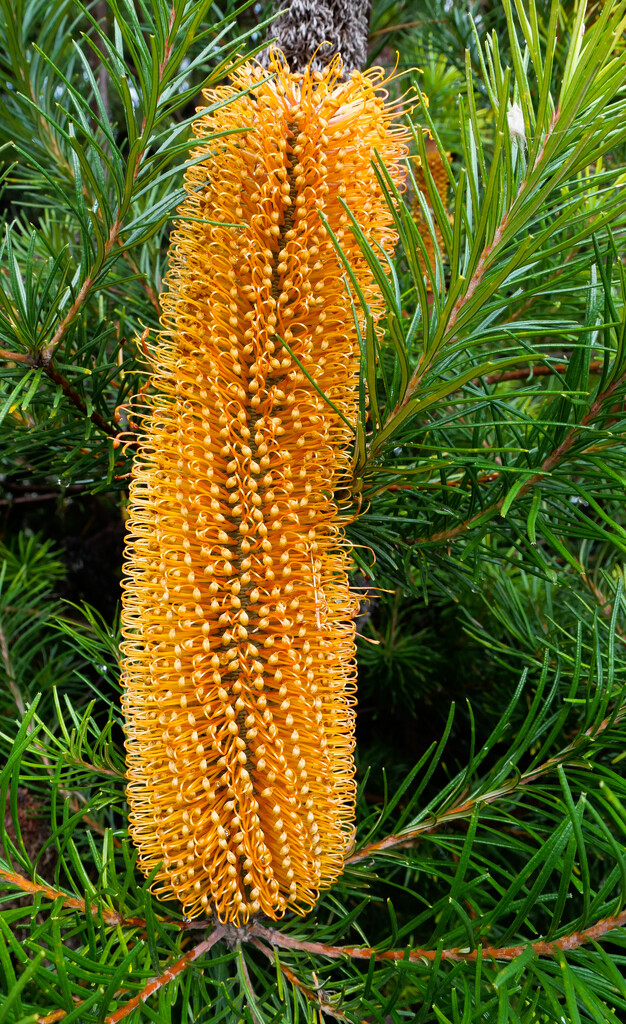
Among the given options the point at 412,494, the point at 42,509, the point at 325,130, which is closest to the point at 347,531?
the point at 412,494

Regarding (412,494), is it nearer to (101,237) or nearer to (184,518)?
(184,518)

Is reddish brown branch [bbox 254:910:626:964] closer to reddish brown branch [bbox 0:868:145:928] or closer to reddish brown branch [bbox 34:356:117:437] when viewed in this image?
reddish brown branch [bbox 0:868:145:928]

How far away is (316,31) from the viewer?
0.53 meters

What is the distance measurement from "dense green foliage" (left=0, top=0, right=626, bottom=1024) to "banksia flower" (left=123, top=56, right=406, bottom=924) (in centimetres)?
3

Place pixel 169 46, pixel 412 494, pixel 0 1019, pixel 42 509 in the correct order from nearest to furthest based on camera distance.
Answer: pixel 0 1019 < pixel 169 46 < pixel 412 494 < pixel 42 509

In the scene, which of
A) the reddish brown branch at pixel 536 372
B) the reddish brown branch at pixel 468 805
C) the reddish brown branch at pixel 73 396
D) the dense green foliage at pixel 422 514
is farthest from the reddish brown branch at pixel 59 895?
the reddish brown branch at pixel 536 372

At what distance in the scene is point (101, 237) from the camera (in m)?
0.43

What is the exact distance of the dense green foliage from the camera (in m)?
0.35

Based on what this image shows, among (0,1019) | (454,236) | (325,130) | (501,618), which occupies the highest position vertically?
(325,130)

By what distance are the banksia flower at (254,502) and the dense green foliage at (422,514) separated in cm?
3

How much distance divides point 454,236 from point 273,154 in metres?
0.14

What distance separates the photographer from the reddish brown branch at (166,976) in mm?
373

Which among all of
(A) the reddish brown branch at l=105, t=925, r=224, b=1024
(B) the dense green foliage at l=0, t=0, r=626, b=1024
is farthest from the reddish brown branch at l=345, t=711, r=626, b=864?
(A) the reddish brown branch at l=105, t=925, r=224, b=1024

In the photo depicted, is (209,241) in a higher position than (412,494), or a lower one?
higher
